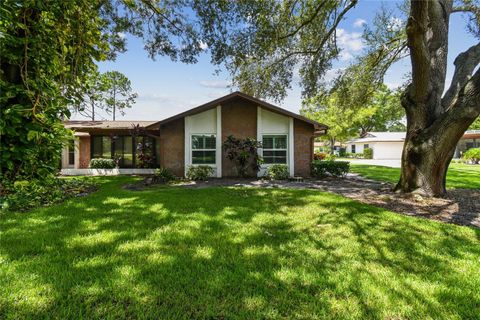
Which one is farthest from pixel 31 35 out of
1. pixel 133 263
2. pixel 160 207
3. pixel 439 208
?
pixel 439 208

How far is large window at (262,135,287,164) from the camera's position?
46.1 feet

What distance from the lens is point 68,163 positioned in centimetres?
1931

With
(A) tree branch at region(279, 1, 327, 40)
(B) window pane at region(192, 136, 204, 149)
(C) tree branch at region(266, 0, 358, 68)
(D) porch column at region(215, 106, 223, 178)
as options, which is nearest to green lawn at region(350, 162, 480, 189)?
(C) tree branch at region(266, 0, 358, 68)

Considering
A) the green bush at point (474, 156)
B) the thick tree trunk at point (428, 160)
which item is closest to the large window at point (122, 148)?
the thick tree trunk at point (428, 160)

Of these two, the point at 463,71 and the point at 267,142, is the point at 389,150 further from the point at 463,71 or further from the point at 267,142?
the point at 463,71

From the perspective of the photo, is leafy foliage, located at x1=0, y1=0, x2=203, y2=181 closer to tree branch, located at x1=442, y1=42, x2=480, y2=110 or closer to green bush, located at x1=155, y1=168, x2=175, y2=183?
green bush, located at x1=155, y1=168, x2=175, y2=183

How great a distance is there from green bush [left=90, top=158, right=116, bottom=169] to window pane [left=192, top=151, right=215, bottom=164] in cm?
741

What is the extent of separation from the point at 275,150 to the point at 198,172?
4.46 metres

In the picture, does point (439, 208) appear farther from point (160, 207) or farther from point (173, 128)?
point (173, 128)

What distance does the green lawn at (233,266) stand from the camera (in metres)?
2.49

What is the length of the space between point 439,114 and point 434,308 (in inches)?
301

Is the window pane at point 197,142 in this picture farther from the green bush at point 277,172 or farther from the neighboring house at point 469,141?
the neighboring house at point 469,141

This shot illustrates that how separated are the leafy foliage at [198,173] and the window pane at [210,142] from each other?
51.4 inches

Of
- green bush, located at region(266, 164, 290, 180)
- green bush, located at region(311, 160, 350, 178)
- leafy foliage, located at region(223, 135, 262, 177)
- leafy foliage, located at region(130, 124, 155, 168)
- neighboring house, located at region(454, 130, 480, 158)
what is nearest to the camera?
leafy foliage, located at region(223, 135, 262, 177)
